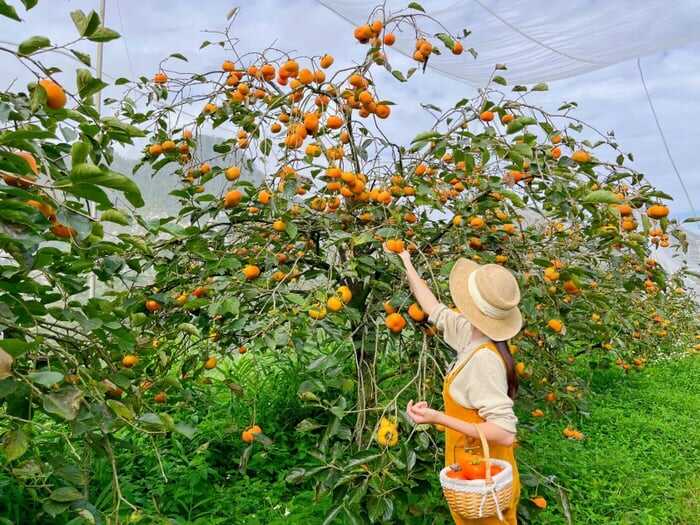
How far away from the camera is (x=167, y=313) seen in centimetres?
179

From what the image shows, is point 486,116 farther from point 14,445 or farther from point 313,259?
point 14,445

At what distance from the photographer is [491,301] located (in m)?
1.28

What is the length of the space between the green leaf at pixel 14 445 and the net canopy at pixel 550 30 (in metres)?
2.93

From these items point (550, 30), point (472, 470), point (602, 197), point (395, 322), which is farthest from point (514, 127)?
point (550, 30)

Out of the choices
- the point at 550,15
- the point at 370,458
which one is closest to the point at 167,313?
the point at 370,458

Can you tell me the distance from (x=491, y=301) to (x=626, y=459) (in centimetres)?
183

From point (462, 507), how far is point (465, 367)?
28 centimetres

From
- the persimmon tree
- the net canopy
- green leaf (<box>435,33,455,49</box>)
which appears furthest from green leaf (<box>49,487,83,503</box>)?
the net canopy

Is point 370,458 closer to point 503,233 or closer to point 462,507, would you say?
point 462,507

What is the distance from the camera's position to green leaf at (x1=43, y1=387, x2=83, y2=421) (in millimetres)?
852

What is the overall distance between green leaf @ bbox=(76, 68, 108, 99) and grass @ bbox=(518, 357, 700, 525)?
1.27 m

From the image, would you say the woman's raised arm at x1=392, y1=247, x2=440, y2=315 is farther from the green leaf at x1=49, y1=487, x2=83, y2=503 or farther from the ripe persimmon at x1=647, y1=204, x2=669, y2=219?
the green leaf at x1=49, y1=487, x2=83, y2=503

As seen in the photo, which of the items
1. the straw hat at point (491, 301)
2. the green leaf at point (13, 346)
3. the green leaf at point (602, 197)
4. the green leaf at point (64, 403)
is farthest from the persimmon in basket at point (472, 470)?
the green leaf at point (13, 346)

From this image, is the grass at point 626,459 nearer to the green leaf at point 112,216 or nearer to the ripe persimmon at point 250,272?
the ripe persimmon at point 250,272
